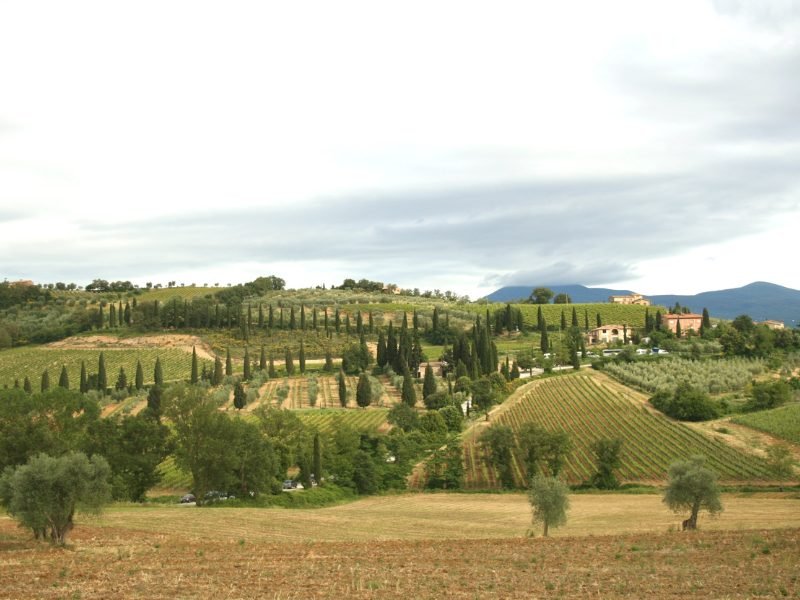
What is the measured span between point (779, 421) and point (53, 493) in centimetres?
6923

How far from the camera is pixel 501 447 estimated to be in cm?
6512

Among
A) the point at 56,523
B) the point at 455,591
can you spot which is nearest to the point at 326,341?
the point at 56,523

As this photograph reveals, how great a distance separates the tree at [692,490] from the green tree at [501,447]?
23863mm

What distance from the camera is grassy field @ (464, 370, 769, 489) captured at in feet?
212

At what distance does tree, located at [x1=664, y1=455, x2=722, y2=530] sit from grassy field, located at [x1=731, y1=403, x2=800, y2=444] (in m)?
33.9

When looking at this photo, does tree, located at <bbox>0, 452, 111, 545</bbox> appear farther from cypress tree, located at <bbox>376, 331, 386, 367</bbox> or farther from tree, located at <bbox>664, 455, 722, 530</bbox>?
cypress tree, located at <bbox>376, 331, 386, 367</bbox>

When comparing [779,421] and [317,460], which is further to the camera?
[779,421]

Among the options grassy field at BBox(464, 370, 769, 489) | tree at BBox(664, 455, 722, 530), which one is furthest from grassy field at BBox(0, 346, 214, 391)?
tree at BBox(664, 455, 722, 530)

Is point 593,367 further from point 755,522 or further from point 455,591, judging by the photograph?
point 455,591

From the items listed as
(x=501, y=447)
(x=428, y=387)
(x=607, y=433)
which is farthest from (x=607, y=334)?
(x=501, y=447)

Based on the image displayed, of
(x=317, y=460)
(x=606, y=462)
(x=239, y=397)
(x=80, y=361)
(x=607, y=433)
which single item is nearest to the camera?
(x=606, y=462)

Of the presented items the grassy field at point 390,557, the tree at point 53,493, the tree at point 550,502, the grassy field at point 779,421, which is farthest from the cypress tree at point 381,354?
the tree at point 53,493

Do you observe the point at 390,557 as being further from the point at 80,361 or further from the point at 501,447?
the point at 80,361

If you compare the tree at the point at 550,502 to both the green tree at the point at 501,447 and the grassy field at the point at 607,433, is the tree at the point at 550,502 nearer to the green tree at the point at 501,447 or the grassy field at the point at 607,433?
the grassy field at the point at 607,433
